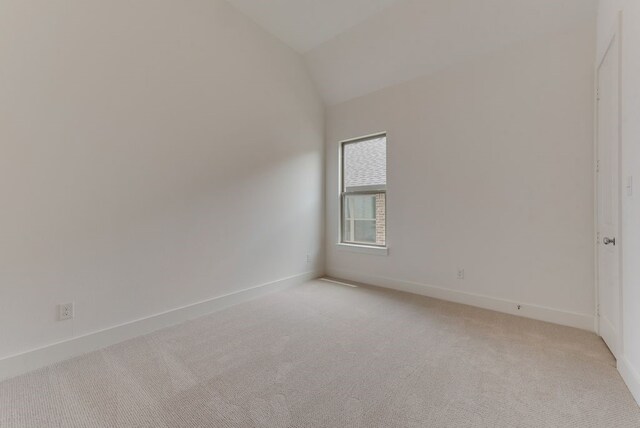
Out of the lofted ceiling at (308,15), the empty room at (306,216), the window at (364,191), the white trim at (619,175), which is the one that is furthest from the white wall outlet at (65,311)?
the white trim at (619,175)

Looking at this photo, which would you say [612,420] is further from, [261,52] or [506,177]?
[261,52]

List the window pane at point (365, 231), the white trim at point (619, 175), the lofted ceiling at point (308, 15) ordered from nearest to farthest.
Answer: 1. the white trim at point (619, 175)
2. the lofted ceiling at point (308, 15)
3. the window pane at point (365, 231)

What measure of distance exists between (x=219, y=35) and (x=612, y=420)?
4.24m

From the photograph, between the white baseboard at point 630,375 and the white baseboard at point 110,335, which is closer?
the white baseboard at point 630,375

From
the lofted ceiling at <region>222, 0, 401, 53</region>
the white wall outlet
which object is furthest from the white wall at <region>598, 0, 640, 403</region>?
the white wall outlet

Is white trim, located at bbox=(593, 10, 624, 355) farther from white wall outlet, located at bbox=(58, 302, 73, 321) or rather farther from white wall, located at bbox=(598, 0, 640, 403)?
white wall outlet, located at bbox=(58, 302, 73, 321)

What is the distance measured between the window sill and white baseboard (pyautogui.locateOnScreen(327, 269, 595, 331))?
33 cm

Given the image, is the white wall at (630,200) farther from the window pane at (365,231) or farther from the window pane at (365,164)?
the window pane at (365,231)

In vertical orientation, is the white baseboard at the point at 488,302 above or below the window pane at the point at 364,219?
below

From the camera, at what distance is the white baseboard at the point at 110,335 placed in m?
1.80

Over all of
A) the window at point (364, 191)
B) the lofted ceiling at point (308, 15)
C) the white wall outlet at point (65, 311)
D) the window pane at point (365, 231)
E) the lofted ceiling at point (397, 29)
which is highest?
the lofted ceiling at point (308, 15)

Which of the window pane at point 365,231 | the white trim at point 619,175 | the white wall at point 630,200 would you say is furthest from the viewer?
the window pane at point 365,231

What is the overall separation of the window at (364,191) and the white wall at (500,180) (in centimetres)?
22

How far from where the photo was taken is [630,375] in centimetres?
157
